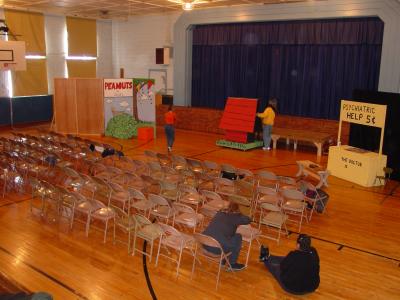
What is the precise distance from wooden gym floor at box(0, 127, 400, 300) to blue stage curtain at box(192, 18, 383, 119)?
7146 mm

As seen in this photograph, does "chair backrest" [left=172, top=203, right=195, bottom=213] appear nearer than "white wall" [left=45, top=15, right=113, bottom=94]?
Yes

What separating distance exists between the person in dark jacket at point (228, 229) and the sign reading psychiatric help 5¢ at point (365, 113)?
5.86m

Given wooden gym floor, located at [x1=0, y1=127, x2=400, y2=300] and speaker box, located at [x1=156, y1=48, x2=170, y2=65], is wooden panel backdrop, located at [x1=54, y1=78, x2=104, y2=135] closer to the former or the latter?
speaker box, located at [x1=156, y1=48, x2=170, y2=65]

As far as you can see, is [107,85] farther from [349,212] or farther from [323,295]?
[323,295]

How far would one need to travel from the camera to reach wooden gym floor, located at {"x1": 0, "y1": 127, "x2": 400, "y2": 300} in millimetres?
5441

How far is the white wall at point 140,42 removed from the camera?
19.4 m

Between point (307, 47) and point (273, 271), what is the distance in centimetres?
1171

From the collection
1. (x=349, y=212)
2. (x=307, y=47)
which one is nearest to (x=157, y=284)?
(x=349, y=212)

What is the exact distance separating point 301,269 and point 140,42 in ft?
56.8

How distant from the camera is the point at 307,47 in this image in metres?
15.6

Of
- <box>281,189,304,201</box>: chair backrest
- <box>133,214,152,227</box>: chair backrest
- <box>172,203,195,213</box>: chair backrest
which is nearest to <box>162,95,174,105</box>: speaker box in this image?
<box>281,189,304,201</box>: chair backrest

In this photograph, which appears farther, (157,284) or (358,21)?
(358,21)

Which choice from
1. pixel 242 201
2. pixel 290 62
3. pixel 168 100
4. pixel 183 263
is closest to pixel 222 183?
pixel 242 201

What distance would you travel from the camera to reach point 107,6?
1697 centimetres
